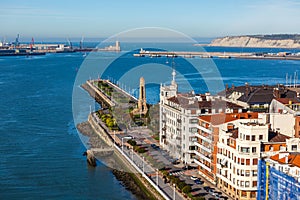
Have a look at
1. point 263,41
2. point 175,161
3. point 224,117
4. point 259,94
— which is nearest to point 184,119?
point 175,161

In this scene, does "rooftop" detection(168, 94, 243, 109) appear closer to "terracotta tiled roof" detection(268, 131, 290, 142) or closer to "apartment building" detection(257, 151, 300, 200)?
"terracotta tiled roof" detection(268, 131, 290, 142)

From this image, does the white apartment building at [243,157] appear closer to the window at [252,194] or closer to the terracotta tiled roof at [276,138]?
the window at [252,194]

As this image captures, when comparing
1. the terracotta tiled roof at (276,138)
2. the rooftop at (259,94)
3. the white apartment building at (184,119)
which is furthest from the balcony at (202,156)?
the rooftop at (259,94)

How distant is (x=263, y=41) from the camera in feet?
554

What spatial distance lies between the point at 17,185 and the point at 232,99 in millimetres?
10718

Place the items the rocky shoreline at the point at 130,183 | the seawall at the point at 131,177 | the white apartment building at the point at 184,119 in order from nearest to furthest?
1. the seawall at the point at 131,177
2. the rocky shoreline at the point at 130,183
3. the white apartment building at the point at 184,119

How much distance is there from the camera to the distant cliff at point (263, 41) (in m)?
155

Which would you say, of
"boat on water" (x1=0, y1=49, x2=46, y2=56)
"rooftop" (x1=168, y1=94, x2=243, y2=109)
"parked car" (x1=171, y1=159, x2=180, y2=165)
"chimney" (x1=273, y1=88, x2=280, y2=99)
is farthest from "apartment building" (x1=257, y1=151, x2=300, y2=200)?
"boat on water" (x1=0, y1=49, x2=46, y2=56)

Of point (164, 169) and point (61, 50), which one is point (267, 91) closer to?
point (164, 169)

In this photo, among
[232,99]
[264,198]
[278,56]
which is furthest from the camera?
[278,56]

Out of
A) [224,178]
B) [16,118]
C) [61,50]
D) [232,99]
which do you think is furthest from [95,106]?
[61,50]

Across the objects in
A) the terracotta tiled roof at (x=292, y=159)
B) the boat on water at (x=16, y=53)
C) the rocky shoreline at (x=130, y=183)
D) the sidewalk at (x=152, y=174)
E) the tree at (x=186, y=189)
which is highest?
the terracotta tiled roof at (x=292, y=159)

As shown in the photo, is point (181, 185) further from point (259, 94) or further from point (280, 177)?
point (259, 94)

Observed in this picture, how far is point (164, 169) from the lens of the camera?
1841 cm
